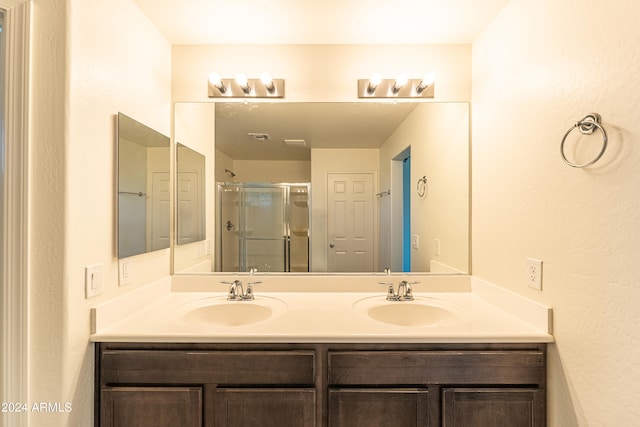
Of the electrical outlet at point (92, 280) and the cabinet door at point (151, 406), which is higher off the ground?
the electrical outlet at point (92, 280)

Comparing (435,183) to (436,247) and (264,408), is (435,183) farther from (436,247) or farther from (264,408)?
(264,408)

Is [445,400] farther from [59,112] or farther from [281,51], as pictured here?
[281,51]


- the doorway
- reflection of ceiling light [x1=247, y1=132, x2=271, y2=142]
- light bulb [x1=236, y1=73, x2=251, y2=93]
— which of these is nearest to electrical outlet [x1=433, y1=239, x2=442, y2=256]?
the doorway

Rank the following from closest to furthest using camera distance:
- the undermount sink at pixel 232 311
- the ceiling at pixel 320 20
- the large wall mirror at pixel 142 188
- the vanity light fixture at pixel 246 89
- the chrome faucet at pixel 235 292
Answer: the large wall mirror at pixel 142 188 < the ceiling at pixel 320 20 < the undermount sink at pixel 232 311 < the chrome faucet at pixel 235 292 < the vanity light fixture at pixel 246 89

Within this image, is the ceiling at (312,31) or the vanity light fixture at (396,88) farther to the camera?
the vanity light fixture at (396,88)

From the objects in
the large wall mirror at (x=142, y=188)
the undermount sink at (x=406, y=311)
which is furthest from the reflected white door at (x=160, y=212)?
the undermount sink at (x=406, y=311)

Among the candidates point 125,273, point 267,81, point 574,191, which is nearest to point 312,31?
point 267,81

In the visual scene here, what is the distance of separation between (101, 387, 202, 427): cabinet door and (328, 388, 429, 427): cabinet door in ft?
1.85

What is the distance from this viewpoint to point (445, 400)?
3.94 ft

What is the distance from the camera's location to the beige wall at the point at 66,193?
3.46ft

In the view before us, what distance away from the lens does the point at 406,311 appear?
1.64 metres

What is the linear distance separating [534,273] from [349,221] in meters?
0.97

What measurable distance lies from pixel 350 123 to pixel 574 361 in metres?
1.52

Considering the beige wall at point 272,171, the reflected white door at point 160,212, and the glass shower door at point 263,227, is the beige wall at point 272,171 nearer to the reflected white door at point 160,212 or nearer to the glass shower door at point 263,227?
the glass shower door at point 263,227
